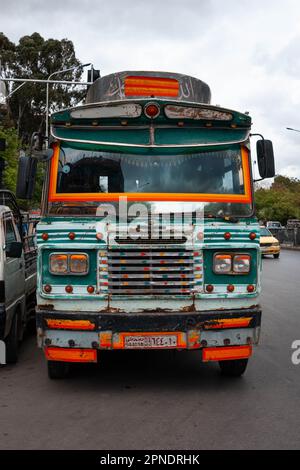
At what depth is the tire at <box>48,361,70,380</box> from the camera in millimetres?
6152

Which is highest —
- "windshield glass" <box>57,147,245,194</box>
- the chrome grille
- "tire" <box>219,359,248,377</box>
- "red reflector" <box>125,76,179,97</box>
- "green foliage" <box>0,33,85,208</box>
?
"green foliage" <box>0,33,85,208</box>

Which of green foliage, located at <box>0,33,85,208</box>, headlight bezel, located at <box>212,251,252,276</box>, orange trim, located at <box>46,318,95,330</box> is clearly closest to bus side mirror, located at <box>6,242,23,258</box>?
orange trim, located at <box>46,318,95,330</box>

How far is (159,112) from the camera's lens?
5.94 meters

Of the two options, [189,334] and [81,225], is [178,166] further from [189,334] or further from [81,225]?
[189,334]

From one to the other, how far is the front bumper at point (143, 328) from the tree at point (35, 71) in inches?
1595

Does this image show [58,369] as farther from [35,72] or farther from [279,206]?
[279,206]

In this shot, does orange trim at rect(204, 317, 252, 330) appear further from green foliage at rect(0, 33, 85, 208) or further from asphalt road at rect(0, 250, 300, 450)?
green foliage at rect(0, 33, 85, 208)

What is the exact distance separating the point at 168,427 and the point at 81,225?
203 centimetres

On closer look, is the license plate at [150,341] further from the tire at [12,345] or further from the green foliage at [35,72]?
the green foliage at [35,72]

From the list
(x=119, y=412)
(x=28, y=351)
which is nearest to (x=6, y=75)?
(x=28, y=351)

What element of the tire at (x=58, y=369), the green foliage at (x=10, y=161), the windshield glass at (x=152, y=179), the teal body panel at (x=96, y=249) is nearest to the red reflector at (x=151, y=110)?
the windshield glass at (x=152, y=179)

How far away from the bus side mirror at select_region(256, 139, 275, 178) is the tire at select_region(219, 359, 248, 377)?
2093 mm

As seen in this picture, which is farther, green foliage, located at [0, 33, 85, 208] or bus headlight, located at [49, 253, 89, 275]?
green foliage, located at [0, 33, 85, 208]

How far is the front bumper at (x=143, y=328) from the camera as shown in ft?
18.1
